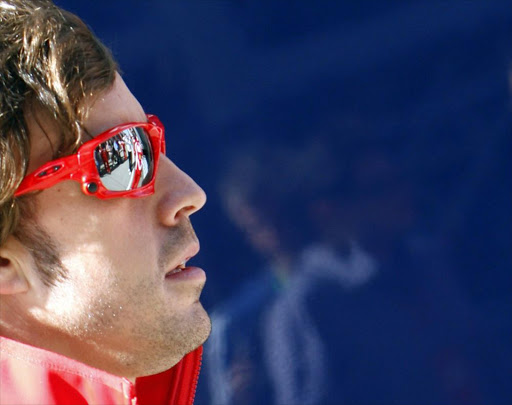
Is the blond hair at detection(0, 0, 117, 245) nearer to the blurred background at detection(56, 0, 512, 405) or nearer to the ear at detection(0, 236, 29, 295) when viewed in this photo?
the ear at detection(0, 236, 29, 295)

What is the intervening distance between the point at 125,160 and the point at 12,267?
10.9 inches

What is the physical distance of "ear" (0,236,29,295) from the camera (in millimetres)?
1358

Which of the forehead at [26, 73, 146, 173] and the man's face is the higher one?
the forehead at [26, 73, 146, 173]

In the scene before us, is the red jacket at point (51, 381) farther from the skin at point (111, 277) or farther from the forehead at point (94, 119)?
the forehead at point (94, 119)

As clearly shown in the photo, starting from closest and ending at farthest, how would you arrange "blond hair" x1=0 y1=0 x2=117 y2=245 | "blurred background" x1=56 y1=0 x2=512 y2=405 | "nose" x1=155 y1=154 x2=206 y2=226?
"blond hair" x1=0 y1=0 x2=117 y2=245 → "nose" x1=155 y1=154 x2=206 y2=226 → "blurred background" x1=56 y1=0 x2=512 y2=405

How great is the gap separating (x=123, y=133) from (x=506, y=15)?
1167 mm

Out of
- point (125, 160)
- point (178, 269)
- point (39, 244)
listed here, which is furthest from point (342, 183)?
point (39, 244)

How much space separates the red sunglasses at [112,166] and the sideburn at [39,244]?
0.05m

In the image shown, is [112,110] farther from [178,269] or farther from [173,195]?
[178,269]

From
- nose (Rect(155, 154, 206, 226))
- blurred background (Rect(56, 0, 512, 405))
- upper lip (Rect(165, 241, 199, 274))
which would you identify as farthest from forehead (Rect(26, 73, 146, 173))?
blurred background (Rect(56, 0, 512, 405))

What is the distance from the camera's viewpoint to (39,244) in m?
1.37

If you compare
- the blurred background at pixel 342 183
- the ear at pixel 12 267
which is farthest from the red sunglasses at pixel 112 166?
the blurred background at pixel 342 183

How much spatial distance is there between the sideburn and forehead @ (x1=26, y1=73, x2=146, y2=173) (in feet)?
0.26

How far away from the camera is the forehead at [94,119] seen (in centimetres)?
133
